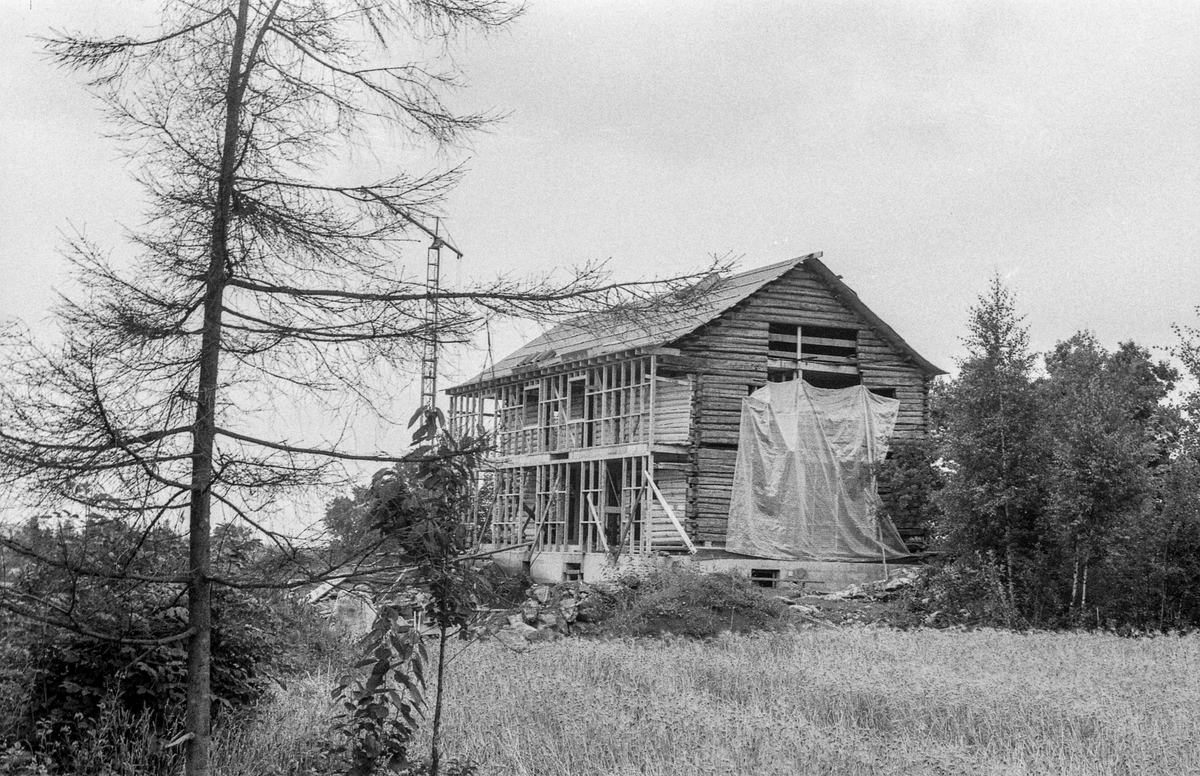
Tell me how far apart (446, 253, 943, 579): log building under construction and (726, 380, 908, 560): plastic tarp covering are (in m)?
0.53

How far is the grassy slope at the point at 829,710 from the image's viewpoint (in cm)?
908

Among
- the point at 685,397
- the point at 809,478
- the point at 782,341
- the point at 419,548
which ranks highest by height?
the point at 782,341

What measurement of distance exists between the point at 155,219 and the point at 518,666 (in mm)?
8363

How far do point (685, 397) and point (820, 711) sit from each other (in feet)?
55.8

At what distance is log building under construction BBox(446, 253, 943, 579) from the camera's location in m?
28.3

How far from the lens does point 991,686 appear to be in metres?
12.2

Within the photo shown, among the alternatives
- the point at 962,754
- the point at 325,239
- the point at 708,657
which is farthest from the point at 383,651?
the point at 708,657

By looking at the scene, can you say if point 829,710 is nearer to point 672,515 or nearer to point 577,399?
point 672,515

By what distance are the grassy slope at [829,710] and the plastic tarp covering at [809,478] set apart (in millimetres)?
11416

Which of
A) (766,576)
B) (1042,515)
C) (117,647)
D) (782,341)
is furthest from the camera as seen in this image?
(782,341)

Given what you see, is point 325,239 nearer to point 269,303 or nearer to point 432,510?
point 269,303

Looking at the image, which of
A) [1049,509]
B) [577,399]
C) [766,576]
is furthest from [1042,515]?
[577,399]

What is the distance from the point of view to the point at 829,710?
11.8 m

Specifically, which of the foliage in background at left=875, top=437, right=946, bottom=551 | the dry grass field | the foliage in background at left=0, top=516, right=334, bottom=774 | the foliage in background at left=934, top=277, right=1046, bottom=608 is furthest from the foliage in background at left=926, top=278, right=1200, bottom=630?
the foliage in background at left=0, top=516, right=334, bottom=774
